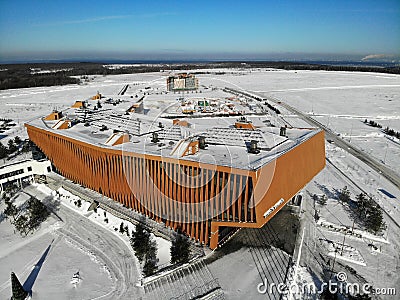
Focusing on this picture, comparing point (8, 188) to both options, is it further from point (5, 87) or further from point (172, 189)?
point (5, 87)

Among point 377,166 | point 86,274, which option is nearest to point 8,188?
point 86,274

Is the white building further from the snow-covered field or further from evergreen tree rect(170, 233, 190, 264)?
evergreen tree rect(170, 233, 190, 264)

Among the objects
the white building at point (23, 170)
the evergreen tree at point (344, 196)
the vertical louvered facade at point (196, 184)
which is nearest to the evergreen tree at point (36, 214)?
the vertical louvered facade at point (196, 184)

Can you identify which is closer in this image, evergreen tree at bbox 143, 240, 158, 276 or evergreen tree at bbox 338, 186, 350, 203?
evergreen tree at bbox 143, 240, 158, 276

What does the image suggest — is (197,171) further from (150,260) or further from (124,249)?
(124,249)

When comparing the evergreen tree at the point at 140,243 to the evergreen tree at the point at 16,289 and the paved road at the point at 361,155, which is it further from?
the paved road at the point at 361,155

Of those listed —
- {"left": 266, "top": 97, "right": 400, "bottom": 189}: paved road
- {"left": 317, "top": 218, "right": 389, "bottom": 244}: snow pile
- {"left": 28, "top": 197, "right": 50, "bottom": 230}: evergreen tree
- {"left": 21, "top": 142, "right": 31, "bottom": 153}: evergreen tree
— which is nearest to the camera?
{"left": 317, "top": 218, "right": 389, "bottom": 244}: snow pile

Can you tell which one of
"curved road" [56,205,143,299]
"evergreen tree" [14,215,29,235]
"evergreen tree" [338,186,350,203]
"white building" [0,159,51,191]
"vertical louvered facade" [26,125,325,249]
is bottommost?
"curved road" [56,205,143,299]

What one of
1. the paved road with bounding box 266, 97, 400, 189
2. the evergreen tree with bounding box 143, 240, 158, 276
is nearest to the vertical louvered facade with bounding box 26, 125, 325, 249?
the evergreen tree with bounding box 143, 240, 158, 276
